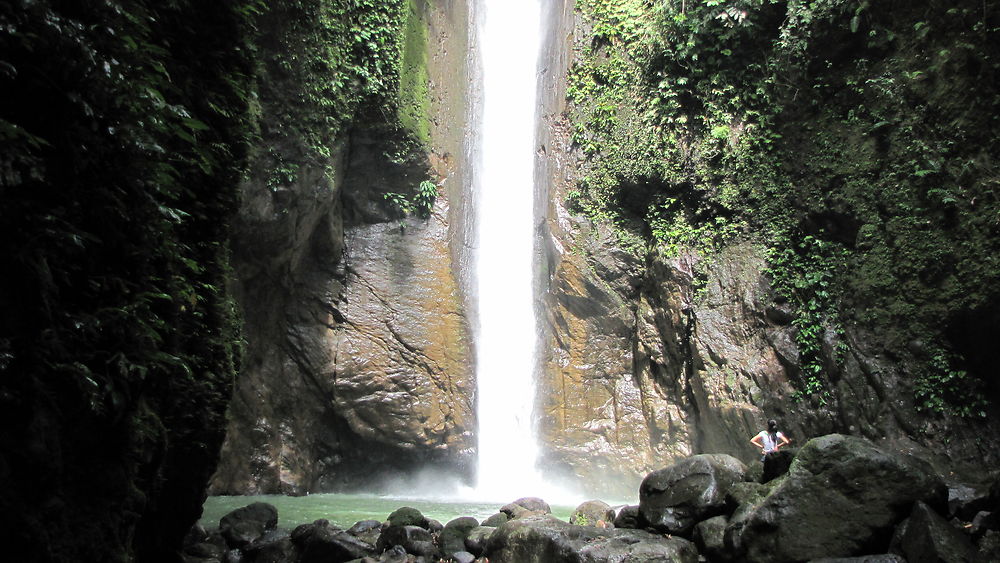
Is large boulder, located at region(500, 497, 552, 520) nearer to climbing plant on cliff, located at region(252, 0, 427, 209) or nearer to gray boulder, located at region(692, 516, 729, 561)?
gray boulder, located at region(692, 516, 729, 561)

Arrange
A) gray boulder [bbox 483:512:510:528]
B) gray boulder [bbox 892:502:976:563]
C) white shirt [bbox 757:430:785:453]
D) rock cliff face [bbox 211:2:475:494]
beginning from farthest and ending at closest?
1. rock cliff face [bbox 211:2:475:494]
2. white shirt [bbox 757:430:785:453]
3. gray boulder [bbox 483:512:510:528]
4. gray boulder [bbox 892:502:976:563]

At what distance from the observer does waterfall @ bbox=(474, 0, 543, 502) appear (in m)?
14.2

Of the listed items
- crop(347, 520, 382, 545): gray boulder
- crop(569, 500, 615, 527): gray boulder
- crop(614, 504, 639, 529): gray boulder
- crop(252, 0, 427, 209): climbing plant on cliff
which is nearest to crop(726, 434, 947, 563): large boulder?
crop(614, 504, 639, 529): gray boulder

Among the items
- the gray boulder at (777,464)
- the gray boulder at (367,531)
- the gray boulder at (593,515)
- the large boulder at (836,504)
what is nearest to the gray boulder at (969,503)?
the large boulder at (836,504)

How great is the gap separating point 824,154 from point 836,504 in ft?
25.4

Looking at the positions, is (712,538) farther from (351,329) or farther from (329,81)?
(329,81)

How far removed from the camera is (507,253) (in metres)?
16.1

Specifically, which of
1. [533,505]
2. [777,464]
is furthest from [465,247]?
[777,464]

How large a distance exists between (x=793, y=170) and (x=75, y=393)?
12.0 m

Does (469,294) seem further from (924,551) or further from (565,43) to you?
(924,551)

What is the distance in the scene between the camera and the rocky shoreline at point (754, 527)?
5277 millimetres

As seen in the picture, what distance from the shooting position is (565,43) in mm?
16250

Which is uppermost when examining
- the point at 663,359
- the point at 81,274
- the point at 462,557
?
the point at 663,359

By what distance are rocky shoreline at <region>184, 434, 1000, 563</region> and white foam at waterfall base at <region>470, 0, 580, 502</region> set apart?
6243 millimetres
